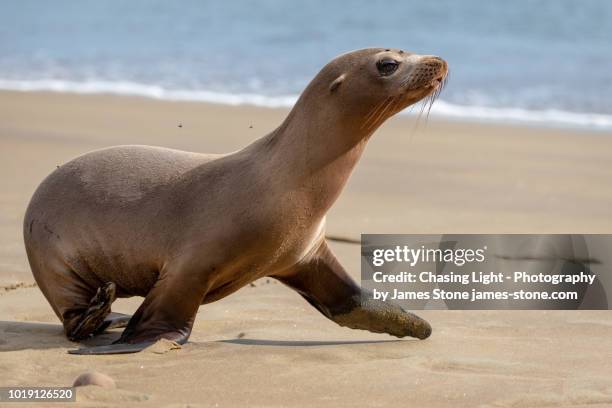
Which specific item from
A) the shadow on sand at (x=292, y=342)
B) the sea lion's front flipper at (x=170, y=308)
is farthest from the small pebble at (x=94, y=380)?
the shadow on sand at (x=292, y=342)

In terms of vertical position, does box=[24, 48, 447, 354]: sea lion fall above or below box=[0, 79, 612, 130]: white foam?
above

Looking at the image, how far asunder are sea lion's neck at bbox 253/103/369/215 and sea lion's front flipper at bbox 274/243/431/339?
0.60 m

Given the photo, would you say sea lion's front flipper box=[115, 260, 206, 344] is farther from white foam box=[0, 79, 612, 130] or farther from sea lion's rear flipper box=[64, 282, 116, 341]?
white foam box=[0, 79, 612, 130]

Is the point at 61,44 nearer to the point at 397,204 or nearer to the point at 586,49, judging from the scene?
the point at 586,49

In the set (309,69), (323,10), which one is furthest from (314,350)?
(323,10)

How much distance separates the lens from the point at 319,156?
232 inches

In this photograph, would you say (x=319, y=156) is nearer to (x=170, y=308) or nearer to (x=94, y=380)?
(x=170, y=308)

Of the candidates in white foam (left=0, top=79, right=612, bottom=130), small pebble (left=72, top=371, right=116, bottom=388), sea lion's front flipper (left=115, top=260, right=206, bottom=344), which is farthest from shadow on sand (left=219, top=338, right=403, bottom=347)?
white foam (left=0, top=79, right=612, bottom=130)

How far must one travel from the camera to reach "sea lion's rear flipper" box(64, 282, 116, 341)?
5.93 m

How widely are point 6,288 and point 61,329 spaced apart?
1116mm

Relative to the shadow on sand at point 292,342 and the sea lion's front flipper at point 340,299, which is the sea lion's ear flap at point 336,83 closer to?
the sea lion's front flipper at point 340,299

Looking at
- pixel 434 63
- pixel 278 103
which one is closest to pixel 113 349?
pixel 434 63

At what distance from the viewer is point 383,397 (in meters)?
4.96

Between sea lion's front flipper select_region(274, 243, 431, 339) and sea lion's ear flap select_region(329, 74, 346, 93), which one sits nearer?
sea lion's ear flap select_region(329, 74, 346, 93)
